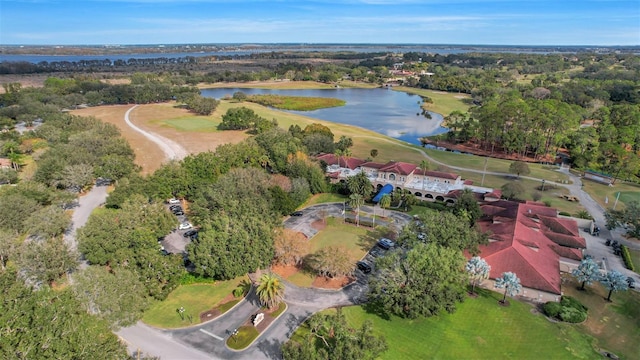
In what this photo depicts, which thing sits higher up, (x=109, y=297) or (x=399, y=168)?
(x=109, y=297)

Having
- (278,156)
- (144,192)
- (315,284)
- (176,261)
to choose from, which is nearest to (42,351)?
(176,261)

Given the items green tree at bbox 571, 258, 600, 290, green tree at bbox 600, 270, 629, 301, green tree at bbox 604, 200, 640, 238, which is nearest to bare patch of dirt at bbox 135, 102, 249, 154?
green tree at bbox 571, 258, 600, 290

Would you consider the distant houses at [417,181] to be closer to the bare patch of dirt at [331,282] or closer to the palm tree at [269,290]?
the bare patch of dirt at [331,282]

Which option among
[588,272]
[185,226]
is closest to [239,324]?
[185,226]

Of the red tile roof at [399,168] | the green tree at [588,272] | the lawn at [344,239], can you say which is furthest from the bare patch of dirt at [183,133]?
the green tree at [588,272]

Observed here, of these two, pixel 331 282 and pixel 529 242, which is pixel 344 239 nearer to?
pixel 331 282
